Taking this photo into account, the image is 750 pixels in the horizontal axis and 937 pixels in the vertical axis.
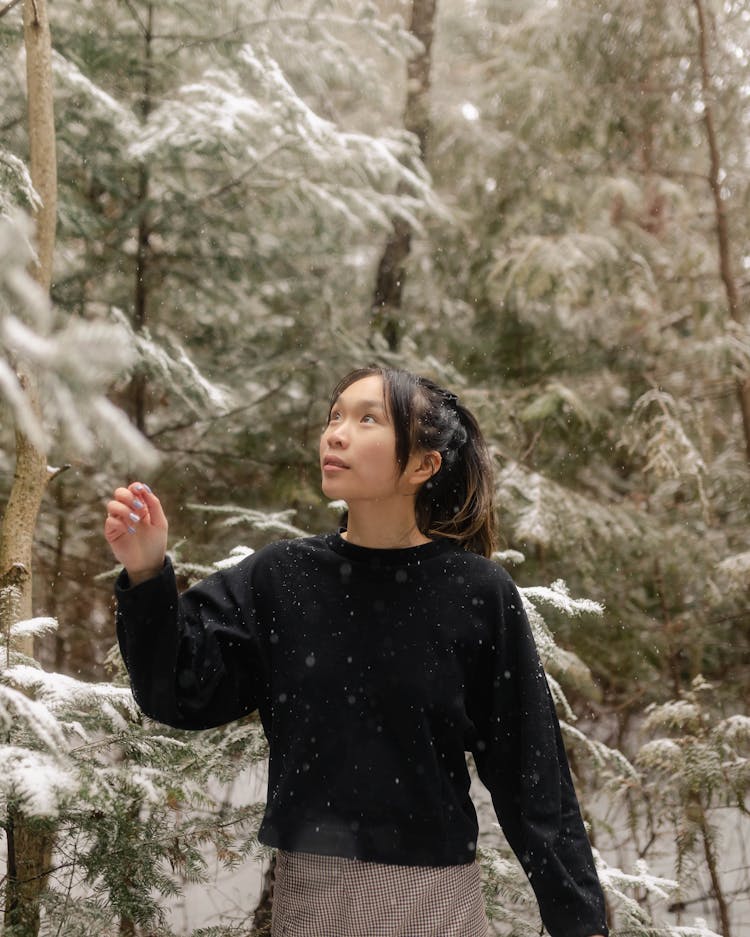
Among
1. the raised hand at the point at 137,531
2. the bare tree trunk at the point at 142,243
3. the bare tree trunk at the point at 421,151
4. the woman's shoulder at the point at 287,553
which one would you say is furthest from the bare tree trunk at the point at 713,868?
the bare tree trunk at the point at 421,151

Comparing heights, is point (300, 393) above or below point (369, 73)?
below

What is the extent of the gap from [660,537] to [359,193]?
2448 millimetres

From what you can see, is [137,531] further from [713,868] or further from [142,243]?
[142,243]

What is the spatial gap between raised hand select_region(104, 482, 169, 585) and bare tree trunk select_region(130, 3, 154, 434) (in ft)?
9.48

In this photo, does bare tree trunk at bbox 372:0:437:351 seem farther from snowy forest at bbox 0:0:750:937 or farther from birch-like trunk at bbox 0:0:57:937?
birch-like trunk at bbox 0:0:57:937

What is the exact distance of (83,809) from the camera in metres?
2.02

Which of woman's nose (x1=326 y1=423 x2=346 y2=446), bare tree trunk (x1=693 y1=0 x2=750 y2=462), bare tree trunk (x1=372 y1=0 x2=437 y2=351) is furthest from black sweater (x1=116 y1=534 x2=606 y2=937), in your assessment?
bare tree trunk (x1=372 y1=0 x2=437 y2=351)

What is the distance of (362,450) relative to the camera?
1.85m

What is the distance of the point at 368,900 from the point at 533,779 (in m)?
0.40

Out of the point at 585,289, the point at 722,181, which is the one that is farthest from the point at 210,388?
the point at 722,181

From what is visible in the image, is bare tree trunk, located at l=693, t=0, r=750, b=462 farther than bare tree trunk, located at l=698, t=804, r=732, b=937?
Yes

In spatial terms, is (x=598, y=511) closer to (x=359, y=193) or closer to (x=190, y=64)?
(x=359, y=193)

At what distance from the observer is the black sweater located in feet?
5.61

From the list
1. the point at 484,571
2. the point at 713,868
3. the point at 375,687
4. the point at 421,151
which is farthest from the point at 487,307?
the point at 375,687
